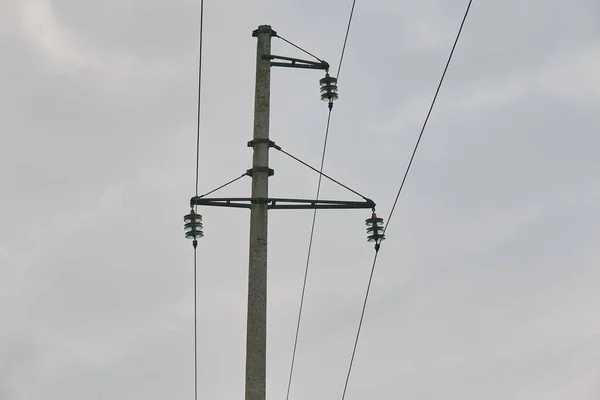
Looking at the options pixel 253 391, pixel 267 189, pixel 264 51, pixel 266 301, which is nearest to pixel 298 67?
pixel 264 51

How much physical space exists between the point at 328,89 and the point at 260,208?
2.83 metres

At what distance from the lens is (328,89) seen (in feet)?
68.4

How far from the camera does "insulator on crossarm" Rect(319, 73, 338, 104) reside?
68.4ft

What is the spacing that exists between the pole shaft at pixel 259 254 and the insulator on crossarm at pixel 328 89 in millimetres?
1205

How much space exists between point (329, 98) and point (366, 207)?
90.7 inches

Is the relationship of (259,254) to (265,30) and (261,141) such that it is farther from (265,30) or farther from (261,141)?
(265,30)

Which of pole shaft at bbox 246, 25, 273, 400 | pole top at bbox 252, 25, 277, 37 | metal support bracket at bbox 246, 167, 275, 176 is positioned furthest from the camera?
pole top at bbox 252, 25, 277, 37

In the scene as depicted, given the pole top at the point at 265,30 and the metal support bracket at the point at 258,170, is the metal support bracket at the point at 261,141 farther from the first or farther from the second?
the pole top at the point at 265,30

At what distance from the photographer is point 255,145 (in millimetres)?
19297

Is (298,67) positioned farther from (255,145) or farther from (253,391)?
(253,391)

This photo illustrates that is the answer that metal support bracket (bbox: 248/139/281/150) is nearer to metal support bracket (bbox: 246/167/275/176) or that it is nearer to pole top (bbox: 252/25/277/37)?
metal support bracket (bbox: 246/167/275/176)

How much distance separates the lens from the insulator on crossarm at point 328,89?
2086 cm

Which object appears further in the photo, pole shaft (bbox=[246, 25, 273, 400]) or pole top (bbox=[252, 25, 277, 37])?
pole top (bbox=[252, 25, 277, 37])

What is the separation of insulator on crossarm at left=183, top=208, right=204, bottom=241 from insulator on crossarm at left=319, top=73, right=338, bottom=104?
10.4 feet
